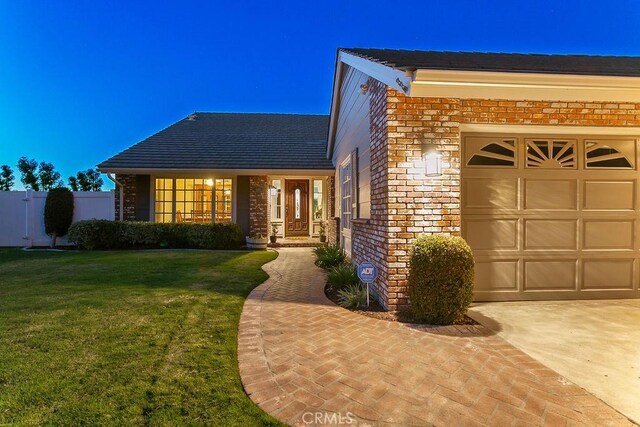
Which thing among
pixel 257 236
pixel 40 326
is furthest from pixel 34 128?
pixel 40 326

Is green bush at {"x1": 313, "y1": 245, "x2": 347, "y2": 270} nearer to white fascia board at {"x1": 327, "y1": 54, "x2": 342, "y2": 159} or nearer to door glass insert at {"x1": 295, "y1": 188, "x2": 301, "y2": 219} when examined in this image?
white fascia board at {"x1": 327, "y1": 54, "x2": 342, "y2": 159}

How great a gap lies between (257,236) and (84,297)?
21.0ft

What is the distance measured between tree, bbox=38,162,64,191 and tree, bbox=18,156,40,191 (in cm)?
32

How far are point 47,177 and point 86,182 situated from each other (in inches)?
109

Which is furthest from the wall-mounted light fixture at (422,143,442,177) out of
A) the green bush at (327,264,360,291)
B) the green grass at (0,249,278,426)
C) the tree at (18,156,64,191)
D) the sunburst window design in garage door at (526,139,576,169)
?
the tree at (18,156,64,191)

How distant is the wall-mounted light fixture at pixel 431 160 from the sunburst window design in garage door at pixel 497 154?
778mm

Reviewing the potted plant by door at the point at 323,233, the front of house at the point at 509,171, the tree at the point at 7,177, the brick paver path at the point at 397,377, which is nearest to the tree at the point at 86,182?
the tree at the point at 7,177

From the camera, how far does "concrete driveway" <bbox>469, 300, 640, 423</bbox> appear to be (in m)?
2.39

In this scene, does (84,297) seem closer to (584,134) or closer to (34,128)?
(584,134)

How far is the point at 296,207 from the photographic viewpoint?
14.2 meters

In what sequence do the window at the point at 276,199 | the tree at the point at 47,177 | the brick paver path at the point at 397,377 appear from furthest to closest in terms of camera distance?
the tree at the point at 47,177
the window at the point at 276,199
the brick paver path at the point at 397,377

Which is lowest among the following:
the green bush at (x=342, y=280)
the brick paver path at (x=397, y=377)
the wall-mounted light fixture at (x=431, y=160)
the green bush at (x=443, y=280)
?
the brick paver path at (x=397, y=377)

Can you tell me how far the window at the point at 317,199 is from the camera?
44.3 ft

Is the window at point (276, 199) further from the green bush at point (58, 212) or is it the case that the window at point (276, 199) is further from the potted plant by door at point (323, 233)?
the green bush at point (58, 212)
